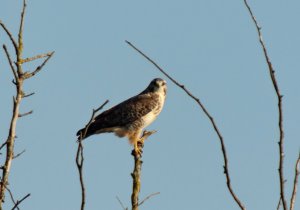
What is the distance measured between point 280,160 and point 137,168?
4.04m

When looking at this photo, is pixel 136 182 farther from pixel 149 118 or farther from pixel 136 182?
pixel 149 118

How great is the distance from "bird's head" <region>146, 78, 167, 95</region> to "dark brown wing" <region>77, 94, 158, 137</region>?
0.37 m

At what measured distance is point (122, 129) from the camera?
1069 centimetres

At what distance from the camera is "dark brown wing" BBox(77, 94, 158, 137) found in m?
10.6

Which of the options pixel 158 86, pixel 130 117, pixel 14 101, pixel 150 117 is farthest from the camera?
pixel 158 86

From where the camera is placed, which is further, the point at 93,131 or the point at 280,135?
the point at 93,131

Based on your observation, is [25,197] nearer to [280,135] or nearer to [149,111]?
[280,135]

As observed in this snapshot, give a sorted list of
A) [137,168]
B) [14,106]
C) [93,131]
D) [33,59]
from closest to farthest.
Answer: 1. [14,106]
2. [33,59]
3. [137,168]
4. [93,131]

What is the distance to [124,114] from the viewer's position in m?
10.9

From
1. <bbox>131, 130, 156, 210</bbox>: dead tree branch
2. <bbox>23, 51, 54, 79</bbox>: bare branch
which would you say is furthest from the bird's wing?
<bbox>23, 51, 54, 79</bbox>: bare branch

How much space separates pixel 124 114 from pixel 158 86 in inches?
43.8

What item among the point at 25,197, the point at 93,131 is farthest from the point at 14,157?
the point at 93,131

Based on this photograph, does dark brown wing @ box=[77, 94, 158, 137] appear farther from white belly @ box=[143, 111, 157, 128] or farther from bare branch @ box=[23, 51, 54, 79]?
bare branch @ box=[23, 51, 54, 79]

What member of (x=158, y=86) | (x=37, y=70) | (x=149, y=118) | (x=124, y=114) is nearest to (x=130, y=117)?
Answer: (x=124, y=114)
